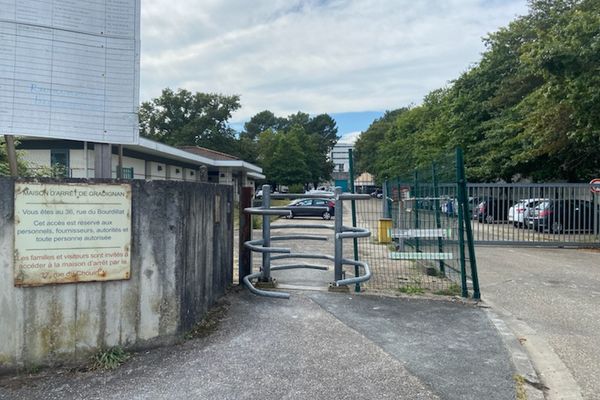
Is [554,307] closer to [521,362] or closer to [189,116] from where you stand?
[521,362]

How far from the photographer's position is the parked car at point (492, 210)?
621 inches

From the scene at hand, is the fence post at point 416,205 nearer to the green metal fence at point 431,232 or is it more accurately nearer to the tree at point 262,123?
the green metal fence at point 431,232

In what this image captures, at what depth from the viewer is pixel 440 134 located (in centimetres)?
3095

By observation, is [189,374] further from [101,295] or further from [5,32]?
[5,32]

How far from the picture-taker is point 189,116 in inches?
2215

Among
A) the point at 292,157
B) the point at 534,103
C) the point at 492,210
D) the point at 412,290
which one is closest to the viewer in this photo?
the point at 412,290

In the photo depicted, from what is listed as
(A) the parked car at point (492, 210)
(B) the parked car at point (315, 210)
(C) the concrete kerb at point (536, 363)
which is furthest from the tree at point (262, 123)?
(C) the concrete kerb at point (536, 363)

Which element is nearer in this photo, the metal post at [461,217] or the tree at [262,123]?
the metal post at [461,217]

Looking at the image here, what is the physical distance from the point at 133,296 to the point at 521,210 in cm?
1488

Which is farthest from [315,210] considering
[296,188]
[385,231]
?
[296,188]

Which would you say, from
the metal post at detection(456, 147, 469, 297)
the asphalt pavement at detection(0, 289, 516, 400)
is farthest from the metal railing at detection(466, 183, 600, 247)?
the asphalt pavement at detection(0, 289, 516, 400)

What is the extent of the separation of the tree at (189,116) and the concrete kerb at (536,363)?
5271 cm

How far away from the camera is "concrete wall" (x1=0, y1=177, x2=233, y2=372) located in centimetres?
365

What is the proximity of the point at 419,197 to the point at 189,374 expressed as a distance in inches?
262
